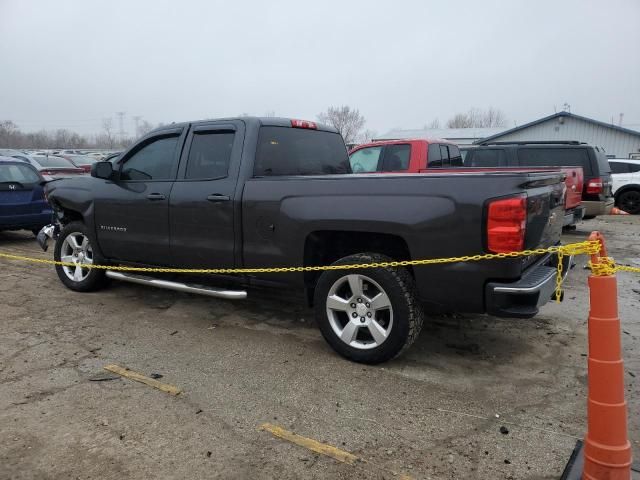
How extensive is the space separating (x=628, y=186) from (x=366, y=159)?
425 inches

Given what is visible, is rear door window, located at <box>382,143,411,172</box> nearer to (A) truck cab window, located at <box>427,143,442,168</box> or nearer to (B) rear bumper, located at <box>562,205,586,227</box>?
(A) truck cab window, located at <box>427,143,442,168</box>

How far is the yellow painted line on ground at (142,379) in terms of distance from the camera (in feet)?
11.5

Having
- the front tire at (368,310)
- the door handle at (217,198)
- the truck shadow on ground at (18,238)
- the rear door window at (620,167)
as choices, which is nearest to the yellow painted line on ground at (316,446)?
the front tire at (368,310)

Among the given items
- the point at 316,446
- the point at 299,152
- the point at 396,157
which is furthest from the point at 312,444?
the point at 396,157

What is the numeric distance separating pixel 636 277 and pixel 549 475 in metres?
5.39

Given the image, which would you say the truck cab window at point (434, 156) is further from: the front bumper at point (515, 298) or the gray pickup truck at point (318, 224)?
the front bumper at point (515, 298)

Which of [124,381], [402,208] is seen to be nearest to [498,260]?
[402,208]

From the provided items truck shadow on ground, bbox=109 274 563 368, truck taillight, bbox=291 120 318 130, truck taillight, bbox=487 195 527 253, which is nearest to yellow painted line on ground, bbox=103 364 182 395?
truck shadow on ground, bbox=109 274 563 368

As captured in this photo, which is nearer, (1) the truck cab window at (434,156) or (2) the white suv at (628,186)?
(1) the truck cab window at (434,156)

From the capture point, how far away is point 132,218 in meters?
5.20

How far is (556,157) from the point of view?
10117 mm

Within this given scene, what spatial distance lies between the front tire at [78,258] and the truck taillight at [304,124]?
2.64 meters

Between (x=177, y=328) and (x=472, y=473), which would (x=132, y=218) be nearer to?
(x=177, y=328)

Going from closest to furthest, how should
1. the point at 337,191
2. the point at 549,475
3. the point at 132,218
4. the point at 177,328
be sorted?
the point at 549,475, the point at 337,191, the point at 177,328, the point at 132,218
